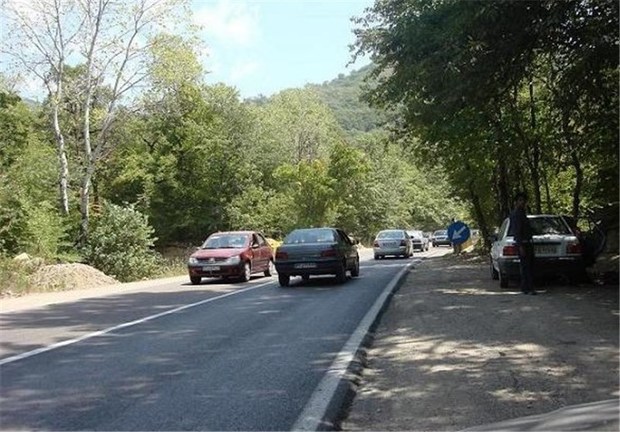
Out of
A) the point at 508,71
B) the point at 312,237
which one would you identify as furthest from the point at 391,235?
the point at 508,71

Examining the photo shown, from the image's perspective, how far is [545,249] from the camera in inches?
511

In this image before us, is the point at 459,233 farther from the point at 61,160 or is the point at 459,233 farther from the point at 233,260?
the point at 61,160

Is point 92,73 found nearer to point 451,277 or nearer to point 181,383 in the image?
point 451,277

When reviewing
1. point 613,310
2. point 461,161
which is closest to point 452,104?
point 613,310

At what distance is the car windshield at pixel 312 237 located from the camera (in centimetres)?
1766

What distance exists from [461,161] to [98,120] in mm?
21278

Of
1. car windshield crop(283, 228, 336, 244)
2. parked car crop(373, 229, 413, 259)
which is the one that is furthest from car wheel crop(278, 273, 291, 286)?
parked car crop(373, 229, 413, 259)

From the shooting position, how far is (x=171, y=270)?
2908 cm

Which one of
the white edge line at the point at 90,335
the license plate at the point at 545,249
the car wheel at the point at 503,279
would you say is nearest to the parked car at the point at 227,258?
the white edge line at the point at 90,335

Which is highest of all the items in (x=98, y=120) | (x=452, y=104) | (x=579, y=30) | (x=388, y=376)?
(x=98, y=120)

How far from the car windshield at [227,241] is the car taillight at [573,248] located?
10559mm

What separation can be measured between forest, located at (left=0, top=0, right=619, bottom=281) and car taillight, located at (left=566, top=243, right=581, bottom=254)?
2.23 m

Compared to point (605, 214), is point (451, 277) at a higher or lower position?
lower

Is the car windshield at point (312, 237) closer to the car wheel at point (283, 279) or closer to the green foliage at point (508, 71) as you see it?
the car wheel at point (283, 279)
